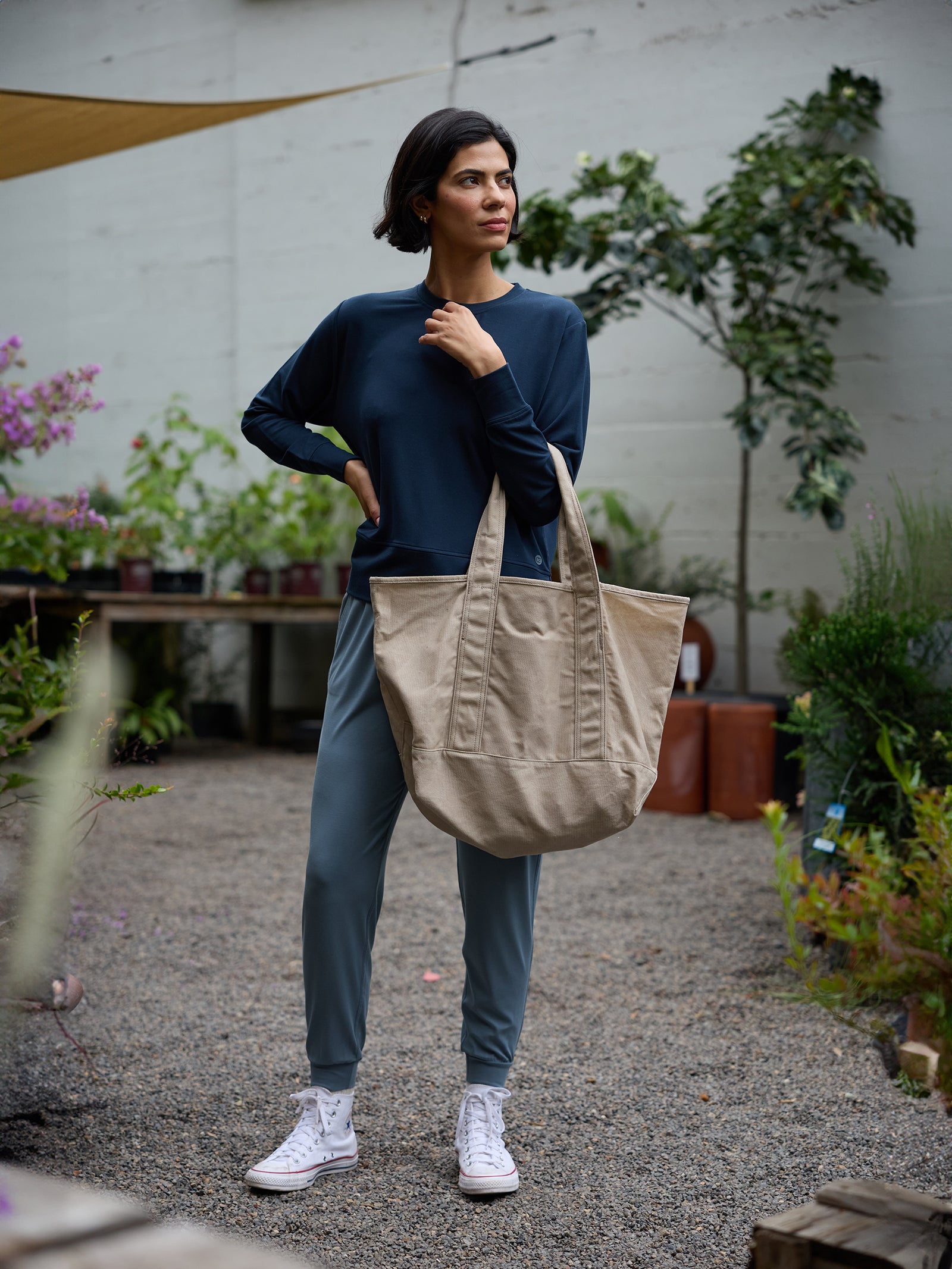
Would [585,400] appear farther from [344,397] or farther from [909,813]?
[909,813]

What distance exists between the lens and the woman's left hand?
4.58ft

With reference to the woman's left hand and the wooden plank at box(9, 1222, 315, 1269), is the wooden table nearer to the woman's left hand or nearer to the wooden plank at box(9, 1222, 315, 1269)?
the woman's left hand

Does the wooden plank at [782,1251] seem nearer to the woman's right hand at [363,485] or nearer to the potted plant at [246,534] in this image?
the woman's right hand at [363,485]

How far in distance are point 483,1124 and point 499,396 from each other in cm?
96

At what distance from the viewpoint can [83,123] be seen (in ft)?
8.30

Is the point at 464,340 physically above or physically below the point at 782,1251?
above

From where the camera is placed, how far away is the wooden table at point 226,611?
5.01 metres

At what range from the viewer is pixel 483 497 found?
1.47 m

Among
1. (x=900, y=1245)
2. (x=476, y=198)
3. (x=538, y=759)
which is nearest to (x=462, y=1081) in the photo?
(x=538, y=759)

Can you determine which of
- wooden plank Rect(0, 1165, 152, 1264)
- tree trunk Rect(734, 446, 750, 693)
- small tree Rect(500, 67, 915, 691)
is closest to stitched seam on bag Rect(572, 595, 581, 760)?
wooden plank Rect(0, 1165, 152, 1264)

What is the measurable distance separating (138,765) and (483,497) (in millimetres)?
3912

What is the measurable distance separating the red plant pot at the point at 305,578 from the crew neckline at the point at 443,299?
4.35m

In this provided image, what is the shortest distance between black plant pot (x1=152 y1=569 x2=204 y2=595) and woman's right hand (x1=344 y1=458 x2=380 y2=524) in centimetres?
415

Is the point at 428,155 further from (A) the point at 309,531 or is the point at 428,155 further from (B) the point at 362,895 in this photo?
(A) the point at 309,531
